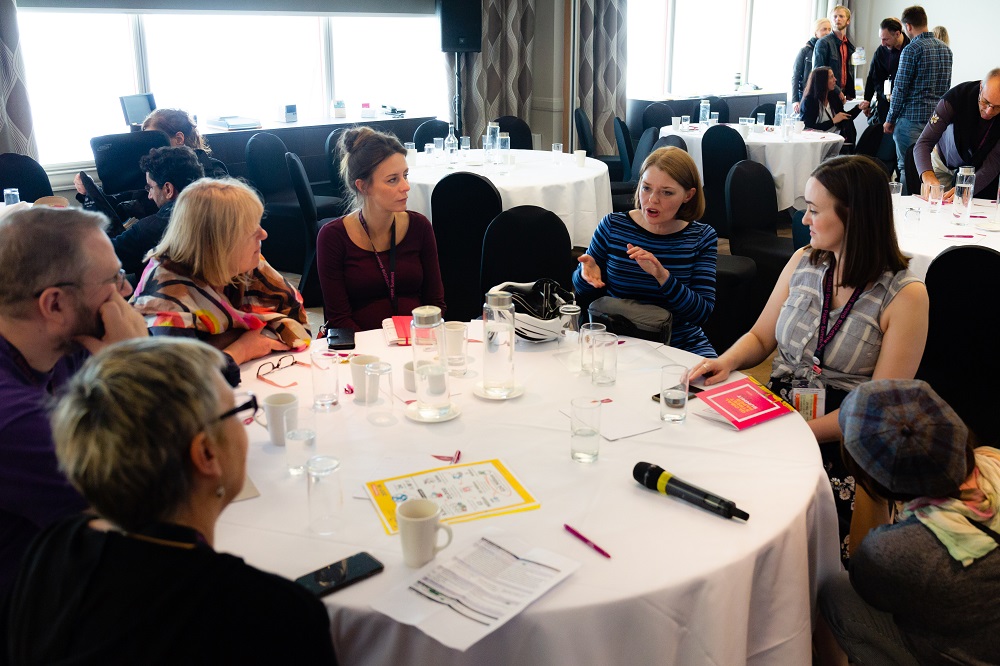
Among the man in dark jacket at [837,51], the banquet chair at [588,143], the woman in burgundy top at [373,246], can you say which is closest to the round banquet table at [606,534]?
the woman in burgundy top at [373,246]

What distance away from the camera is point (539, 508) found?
1644 millimetres

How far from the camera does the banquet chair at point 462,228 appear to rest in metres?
4.01

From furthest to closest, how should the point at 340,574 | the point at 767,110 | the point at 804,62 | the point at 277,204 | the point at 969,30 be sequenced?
the point at 969,30
the point at 767,110
the point at 804,62
the point at 277,204
the point at 340,574

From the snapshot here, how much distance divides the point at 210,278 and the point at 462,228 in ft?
5.81

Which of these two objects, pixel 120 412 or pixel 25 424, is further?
pixel 25 424

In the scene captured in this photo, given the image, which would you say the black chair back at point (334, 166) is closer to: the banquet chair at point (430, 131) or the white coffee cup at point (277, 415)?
the banquet chair at point (430, 131)

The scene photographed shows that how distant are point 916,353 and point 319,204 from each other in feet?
15.1

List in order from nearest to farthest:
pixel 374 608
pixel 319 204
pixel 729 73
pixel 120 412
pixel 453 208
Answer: pixel 120 412 → pixel 374 608 → pixel 453 208 → pixel 319 204 → pixel 729 73

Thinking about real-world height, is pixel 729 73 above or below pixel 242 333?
above

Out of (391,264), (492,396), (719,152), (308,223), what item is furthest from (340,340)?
(719,152)

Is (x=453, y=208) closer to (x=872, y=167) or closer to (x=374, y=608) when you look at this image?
(x=872, y=167)

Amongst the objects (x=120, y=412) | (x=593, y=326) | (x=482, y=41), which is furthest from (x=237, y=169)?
(x=120, y=412)

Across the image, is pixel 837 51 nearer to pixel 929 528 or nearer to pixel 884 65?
pixel 884 65

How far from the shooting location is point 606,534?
5.09 feet
